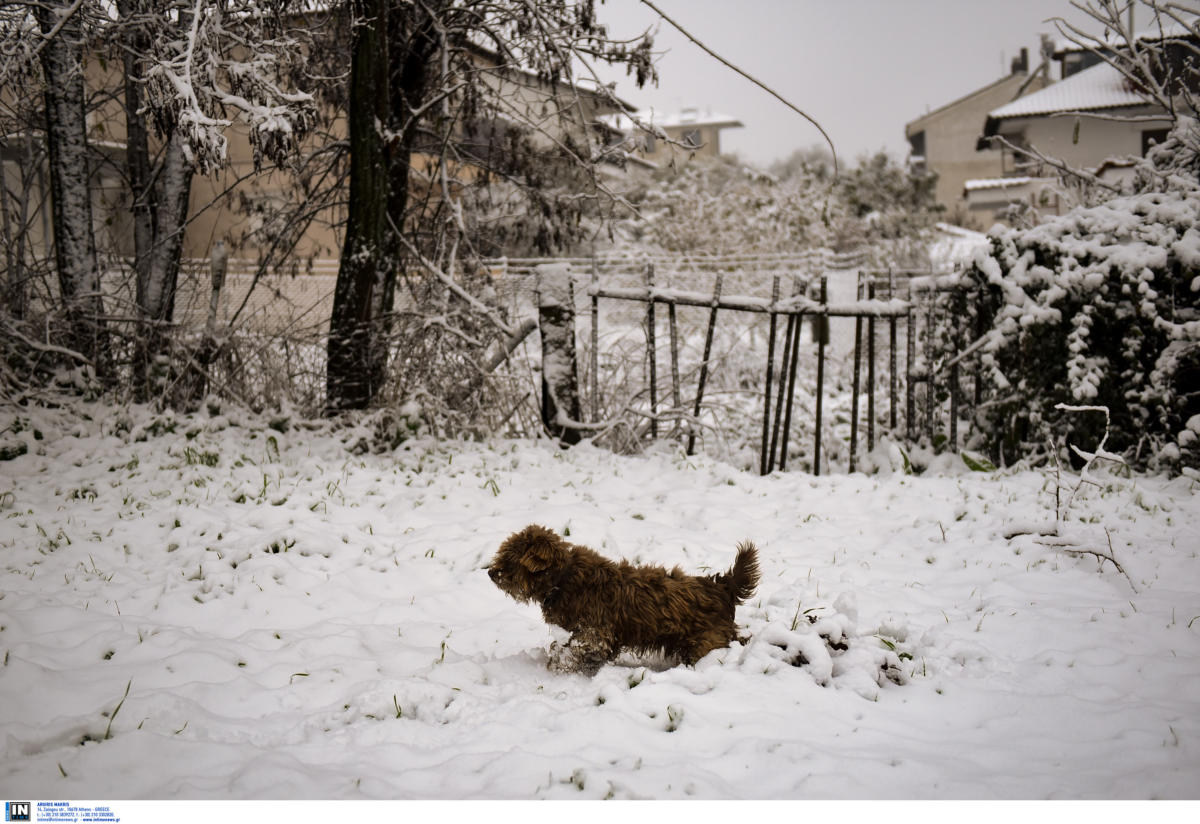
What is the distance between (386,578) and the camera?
4129 millimetres

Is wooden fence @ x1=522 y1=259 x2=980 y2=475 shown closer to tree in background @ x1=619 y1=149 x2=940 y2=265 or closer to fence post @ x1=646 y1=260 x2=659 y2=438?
fence post @ x1=646 y1=260 x2=659 y2=438

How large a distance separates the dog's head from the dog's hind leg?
220 millimetres

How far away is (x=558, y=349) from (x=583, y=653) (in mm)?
3853

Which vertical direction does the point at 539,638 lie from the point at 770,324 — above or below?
below

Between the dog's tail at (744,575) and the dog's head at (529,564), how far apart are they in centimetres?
69

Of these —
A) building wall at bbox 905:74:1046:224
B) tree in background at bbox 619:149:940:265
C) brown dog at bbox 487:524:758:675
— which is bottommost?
brown dog at bbox 487:524:758:675

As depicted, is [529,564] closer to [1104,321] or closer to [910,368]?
[910,368]

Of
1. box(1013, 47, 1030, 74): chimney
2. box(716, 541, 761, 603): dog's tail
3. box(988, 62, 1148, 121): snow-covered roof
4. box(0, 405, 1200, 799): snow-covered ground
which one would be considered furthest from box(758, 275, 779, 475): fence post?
box(1013, 47, 1030, 74): chimney

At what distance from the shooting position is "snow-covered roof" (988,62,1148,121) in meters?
18.2

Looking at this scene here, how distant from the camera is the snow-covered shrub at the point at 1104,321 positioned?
549 centimetres

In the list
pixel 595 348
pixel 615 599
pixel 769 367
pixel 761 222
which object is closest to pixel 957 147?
pixel 761 222

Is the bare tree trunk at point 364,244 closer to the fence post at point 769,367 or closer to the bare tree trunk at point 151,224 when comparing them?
the bare tree trunk at point 151,224

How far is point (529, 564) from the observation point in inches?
122
